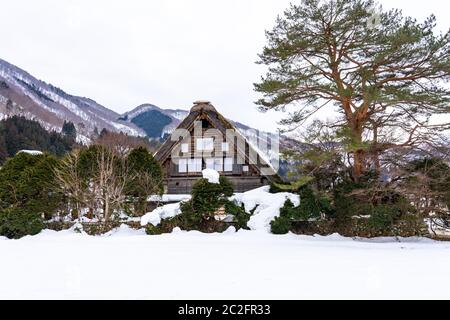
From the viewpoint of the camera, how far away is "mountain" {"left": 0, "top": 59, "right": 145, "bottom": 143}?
89.1 meters

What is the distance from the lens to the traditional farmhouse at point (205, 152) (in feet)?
55.9

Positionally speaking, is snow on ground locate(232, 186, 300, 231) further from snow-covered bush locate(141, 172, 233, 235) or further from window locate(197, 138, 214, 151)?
window locate(197, 138, 214, 151)

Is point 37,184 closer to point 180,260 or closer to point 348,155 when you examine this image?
point 180,260

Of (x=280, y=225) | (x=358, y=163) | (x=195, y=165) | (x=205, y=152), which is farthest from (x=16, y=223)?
(x=358, y=163)

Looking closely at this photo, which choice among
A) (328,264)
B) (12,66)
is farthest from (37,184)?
(12,66)

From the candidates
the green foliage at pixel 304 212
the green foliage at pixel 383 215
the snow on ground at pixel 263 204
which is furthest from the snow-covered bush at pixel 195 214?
the green foliage at pixel 383 215

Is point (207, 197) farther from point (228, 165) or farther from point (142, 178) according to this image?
point (228, 165)

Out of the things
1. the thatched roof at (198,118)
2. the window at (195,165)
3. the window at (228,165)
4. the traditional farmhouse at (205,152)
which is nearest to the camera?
the traditional farmhouse at (205,152)

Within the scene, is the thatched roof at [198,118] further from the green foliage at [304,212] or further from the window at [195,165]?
the green foliage at [304,212]

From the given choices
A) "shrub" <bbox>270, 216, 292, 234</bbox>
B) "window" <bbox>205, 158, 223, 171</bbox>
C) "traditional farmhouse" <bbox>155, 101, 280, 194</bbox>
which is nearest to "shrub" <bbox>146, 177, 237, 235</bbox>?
"shrub" <bbox>270, 216, 292, 234</bbox>

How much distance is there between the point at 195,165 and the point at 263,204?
6.67 metres

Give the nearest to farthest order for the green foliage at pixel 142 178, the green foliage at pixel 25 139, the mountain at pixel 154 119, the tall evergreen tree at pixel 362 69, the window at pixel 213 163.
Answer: the tall evergreen tree at pixel 362 69 < the green foliage at pixel 142 178 < the window at pixel 213 163 < the green foliage at pixel 25 139 < the mountain at pixel 154 119

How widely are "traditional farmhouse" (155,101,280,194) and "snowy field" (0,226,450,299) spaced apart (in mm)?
7611

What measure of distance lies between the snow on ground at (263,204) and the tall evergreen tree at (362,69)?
2492mm
